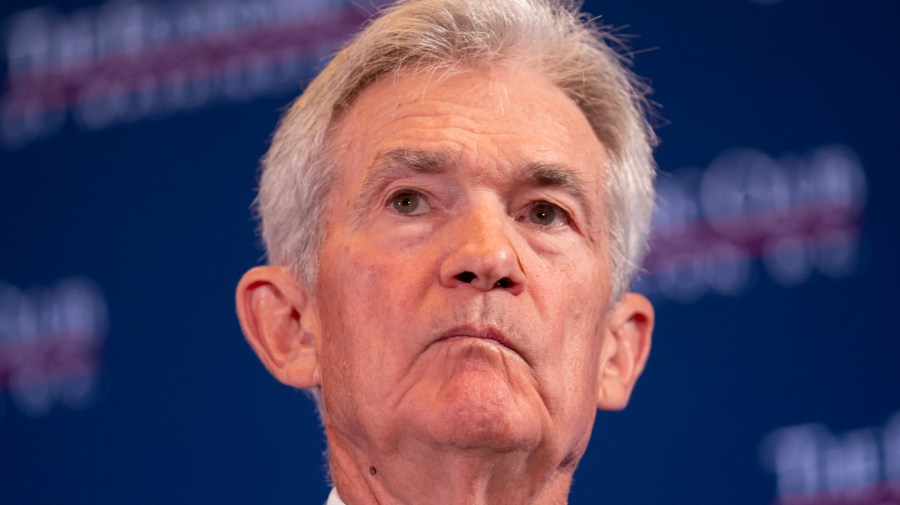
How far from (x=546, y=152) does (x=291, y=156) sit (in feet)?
1.52

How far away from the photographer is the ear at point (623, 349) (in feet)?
6.77

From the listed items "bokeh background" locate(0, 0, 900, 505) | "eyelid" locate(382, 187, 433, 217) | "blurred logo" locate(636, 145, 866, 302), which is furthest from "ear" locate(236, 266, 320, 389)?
"blurred logo" locate(636, 145, 866, 302)

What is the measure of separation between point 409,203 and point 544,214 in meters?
0.23

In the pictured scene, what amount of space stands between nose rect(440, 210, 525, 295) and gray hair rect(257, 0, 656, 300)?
301 millimetres

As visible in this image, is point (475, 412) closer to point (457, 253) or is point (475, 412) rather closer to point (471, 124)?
point (457, 253)

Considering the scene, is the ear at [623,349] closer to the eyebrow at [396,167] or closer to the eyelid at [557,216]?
the eyelid at [557,216]

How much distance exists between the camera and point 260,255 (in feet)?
10.7

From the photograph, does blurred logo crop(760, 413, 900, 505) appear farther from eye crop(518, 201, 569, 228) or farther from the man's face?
eye crop(518, 201, 569, 228)

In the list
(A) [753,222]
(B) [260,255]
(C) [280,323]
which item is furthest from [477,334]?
(B) [260,255]

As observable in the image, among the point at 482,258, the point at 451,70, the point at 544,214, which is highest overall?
the point at 451,70

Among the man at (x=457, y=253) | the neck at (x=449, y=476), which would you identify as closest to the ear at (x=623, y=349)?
the man at (x=457, y=253)

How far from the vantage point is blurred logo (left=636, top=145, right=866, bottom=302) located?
2986 mm

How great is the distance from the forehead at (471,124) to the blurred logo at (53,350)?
1.64 m

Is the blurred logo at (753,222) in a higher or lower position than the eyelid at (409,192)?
higher
